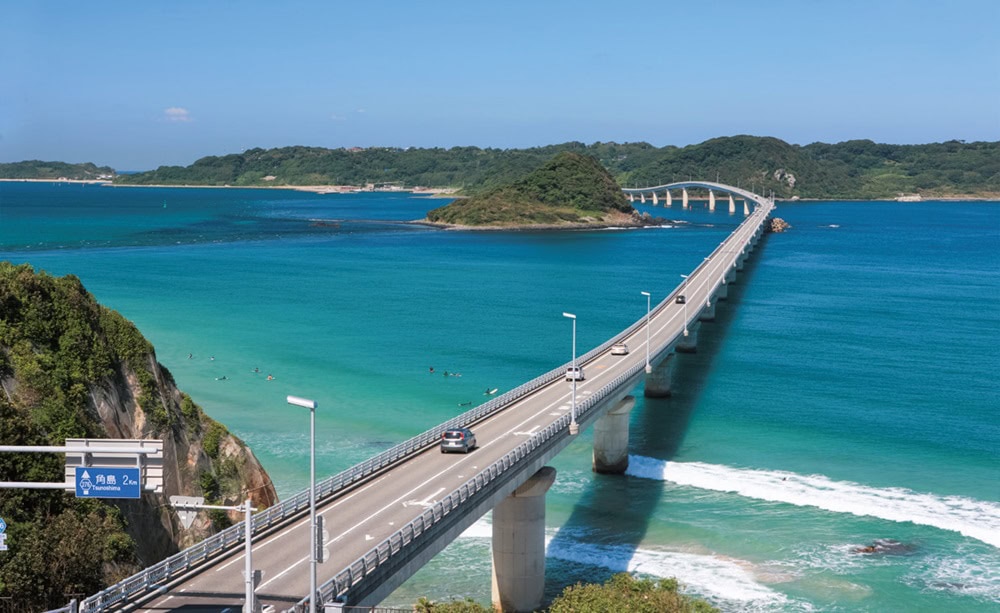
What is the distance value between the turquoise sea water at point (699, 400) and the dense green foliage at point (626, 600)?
1291cm

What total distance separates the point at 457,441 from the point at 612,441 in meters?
18.4

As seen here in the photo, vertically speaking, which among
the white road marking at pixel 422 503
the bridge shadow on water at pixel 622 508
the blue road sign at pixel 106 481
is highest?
the blue road sign at pixel 106 481

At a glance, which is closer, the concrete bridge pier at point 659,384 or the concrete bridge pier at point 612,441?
the concrete bridge pier at point 612,441

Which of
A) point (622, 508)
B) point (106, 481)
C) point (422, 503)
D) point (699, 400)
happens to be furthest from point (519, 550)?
point (699, 400)

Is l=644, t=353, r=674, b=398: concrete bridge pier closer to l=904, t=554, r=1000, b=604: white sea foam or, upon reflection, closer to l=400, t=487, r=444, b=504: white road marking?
l=904, t=554, r=1000, b=604: white sea foam

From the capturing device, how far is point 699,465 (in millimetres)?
62562

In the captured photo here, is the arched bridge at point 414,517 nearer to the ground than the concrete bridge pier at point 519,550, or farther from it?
farther from it

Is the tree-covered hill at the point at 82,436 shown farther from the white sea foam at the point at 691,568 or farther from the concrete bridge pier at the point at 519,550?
the white sea foam at the point at 691,568

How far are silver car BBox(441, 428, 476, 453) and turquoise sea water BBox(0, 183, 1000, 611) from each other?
6118mm

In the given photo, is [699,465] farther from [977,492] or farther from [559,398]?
[977,492]

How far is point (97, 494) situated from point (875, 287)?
13602 cm

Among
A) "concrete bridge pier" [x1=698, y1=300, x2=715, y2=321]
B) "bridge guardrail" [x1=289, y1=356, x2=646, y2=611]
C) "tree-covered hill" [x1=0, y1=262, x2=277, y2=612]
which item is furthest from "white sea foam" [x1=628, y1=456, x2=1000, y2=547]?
"concrete bridge pier" [x1=698, y1=300, x2=715, y2=321]

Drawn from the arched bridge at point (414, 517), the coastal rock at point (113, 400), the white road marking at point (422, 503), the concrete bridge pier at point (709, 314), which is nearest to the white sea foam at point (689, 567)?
the arched bridge at point (414, 517)

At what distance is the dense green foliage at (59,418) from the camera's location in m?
30.1
